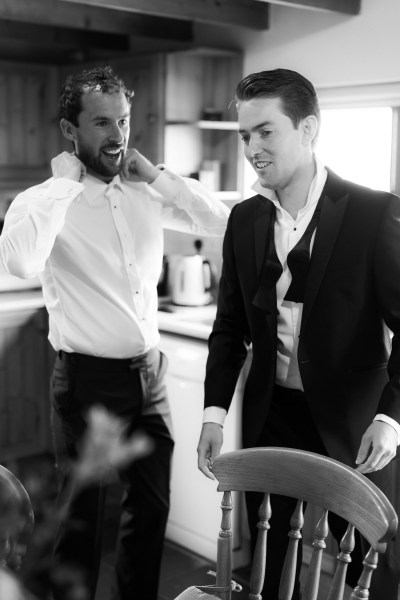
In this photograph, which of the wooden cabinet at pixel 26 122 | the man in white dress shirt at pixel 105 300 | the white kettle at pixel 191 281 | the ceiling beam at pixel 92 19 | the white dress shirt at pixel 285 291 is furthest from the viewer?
the wooden cabinet at pixel 26 122

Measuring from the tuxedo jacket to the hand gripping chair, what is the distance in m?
0.38

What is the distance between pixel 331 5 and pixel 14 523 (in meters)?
2.43

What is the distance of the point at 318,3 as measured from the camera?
3.17 meters

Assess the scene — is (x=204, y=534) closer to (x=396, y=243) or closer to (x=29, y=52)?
(x=396, y=243)

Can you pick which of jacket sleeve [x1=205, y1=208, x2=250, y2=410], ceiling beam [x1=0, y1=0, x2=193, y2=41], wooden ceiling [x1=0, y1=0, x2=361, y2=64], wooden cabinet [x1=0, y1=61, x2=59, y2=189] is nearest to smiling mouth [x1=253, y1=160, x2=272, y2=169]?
jacket sleeve [x1=205, y1=208, x2=250, y2=410]

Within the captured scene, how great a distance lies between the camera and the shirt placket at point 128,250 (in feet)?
8.41

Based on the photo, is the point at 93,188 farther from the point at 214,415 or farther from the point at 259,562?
the point at 259,562

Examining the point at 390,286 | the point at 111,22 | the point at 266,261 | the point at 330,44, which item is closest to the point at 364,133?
the point at 330,44

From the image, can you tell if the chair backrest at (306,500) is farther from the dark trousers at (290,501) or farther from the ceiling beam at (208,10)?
the ceiling beam at (208,10)

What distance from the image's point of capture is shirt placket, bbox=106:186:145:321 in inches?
101

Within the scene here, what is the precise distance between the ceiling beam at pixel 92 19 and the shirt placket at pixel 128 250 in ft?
3.98

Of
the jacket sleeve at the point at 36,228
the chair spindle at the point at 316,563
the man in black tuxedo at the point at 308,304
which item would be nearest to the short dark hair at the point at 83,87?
the jacket sleeve at the point at 36,228

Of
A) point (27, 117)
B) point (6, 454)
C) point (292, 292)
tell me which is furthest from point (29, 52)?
point (292, 292)

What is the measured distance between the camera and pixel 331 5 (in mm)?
3197
